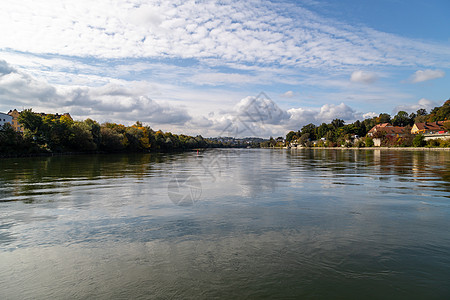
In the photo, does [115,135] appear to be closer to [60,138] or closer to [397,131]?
[60,138]

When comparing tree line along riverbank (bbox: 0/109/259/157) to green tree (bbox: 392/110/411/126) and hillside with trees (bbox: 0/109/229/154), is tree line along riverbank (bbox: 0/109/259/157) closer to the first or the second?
hillside with trees (bbox: 0/109/229/154)

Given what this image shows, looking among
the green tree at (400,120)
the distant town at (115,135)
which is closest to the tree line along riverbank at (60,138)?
the distant town at (115,135)

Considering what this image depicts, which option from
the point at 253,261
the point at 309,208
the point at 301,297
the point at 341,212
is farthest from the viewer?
the point at 309,208

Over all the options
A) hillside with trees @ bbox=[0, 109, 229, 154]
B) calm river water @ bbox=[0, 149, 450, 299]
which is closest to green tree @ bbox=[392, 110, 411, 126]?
hillside with trees @ bbox=[0, 109, 229, 154]

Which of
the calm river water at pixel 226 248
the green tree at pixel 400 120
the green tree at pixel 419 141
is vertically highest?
the green tree at pixel 400 120

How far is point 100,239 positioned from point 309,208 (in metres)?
7.14

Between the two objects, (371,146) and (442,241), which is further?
(371,146)

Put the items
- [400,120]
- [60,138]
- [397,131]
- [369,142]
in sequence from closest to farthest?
[60,138] → [369,142] → [397,131] → [400,120]

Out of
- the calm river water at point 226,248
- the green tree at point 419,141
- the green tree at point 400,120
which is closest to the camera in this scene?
the calm river water at point 226,248

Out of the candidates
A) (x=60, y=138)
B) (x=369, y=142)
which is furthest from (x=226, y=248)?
(x=369, y=142)

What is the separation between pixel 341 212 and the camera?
32.4 ft

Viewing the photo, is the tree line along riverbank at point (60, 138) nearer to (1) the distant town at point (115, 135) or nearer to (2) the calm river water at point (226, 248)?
(1) the distant town at point (115, 135)

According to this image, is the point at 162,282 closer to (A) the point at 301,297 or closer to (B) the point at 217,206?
(A) the point at 301,297

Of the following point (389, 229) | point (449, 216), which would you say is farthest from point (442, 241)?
point (449, 216)
